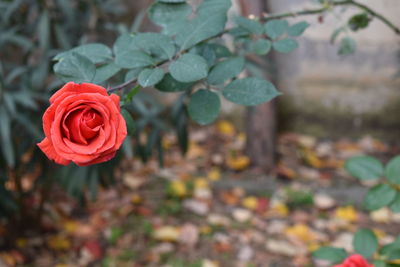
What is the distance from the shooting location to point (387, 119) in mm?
3436

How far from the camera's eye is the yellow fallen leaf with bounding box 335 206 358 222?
2803 mm

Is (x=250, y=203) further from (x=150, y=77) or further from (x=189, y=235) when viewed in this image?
(x=150, y=77)

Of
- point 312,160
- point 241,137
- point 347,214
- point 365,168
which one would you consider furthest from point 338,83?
point 365,168

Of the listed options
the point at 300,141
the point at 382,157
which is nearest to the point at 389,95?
the point at 382,157

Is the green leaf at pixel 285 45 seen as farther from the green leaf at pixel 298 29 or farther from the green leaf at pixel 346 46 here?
the green leaf at pixel 346 46

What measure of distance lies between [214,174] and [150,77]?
235 centimetres

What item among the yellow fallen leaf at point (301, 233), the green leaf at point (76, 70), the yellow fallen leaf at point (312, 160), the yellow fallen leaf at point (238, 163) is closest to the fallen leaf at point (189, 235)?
the yellow fallen leaf at point (301, 233)

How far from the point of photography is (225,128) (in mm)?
3688

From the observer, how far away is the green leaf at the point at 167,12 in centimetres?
102

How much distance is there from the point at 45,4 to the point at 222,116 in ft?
5.64

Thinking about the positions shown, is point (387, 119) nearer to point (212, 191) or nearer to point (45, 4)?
point (212, 191)

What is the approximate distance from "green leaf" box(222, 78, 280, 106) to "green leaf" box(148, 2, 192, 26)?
193 millimetres

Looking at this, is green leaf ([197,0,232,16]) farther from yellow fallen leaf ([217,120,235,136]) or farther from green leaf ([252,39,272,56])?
yellow fallen leaf ([217,120,235,136])

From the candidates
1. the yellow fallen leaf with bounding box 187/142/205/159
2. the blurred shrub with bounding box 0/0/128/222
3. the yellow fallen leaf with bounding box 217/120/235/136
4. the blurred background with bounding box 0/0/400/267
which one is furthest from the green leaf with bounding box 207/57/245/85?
the yellow fallen leaf with bounding box 217/120/235/136
